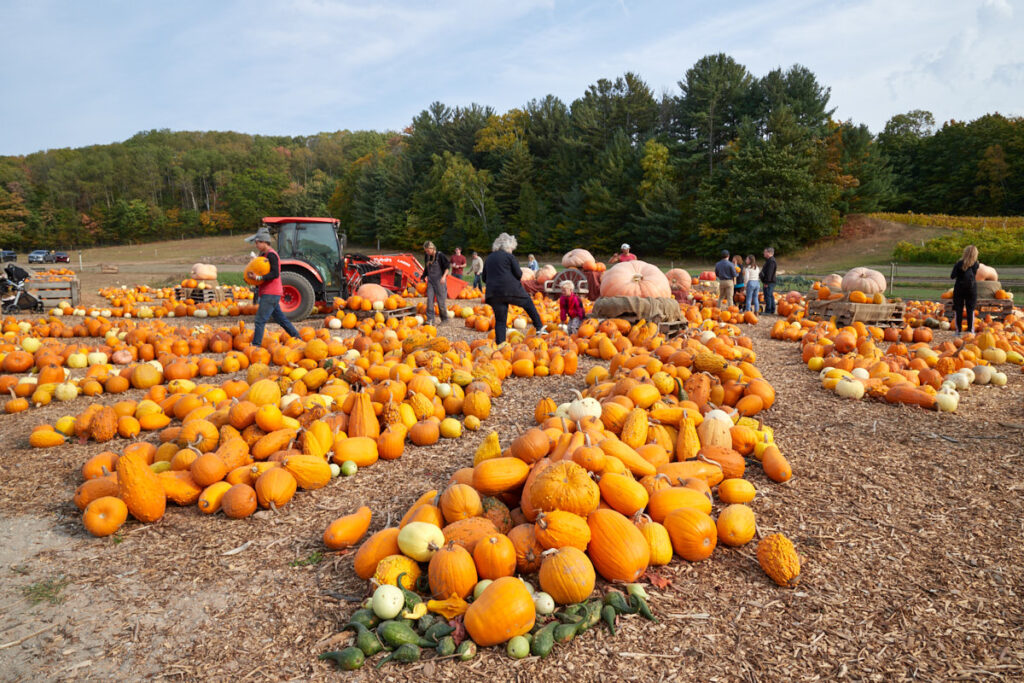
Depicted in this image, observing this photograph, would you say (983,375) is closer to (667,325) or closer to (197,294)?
(667,325)

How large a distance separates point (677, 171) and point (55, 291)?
3908cm

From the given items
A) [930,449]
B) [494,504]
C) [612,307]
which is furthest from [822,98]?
[494,504]

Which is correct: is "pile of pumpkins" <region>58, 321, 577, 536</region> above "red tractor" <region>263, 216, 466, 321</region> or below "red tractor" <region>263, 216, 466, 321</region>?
below

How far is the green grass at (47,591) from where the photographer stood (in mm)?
2820

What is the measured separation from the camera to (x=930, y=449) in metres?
4.39

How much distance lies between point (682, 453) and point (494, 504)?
56.5 inches

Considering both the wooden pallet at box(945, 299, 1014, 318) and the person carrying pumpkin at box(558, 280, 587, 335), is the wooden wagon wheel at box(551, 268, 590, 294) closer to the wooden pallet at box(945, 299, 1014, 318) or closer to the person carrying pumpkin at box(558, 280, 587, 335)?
the person carrying pumpkin at box(558, 280, 587, 335)

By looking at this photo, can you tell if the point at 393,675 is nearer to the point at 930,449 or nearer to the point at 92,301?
the point at 930,449

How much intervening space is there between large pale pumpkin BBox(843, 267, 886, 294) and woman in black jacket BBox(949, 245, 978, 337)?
1.75 m

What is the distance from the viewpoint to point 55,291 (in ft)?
49.2

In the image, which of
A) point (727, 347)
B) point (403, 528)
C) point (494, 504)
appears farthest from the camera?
point (727, 347)

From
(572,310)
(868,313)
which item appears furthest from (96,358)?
(868,313)

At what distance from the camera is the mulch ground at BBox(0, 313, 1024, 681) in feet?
7.56

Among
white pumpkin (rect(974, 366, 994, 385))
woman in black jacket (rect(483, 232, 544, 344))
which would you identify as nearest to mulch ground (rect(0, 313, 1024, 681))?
white pumpkin (rect(974, 366, 994, 385))
